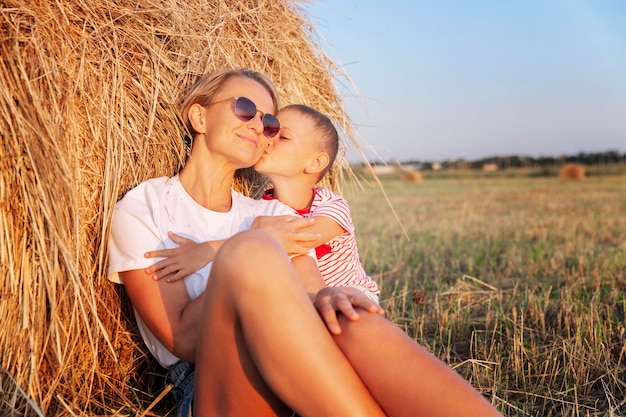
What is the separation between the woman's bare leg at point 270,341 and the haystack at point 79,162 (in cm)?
52

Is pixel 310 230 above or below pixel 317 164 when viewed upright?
below

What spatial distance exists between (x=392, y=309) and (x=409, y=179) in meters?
24.0

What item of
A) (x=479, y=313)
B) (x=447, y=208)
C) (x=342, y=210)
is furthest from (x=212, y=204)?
(x=447, y=208)

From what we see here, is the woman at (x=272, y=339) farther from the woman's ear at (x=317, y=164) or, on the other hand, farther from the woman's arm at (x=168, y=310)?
the woman's ear at (x=317, y=164)

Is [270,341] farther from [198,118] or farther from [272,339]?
[198,118]

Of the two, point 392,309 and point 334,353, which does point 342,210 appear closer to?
point 334,353

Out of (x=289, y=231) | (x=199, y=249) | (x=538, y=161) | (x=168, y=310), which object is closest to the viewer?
(x=168, y=310)

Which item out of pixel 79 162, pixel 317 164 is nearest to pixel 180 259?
pixel 79 162

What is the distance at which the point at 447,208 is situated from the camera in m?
11.5

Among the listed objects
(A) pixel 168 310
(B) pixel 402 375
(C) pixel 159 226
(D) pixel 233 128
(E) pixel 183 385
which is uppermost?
(D) pixel 233 128

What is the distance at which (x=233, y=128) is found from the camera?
8.47 feet

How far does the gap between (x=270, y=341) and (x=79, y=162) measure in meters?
1.10

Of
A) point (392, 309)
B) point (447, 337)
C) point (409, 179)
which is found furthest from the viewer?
point (409, 179)

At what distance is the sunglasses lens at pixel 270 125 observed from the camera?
2.63 m
